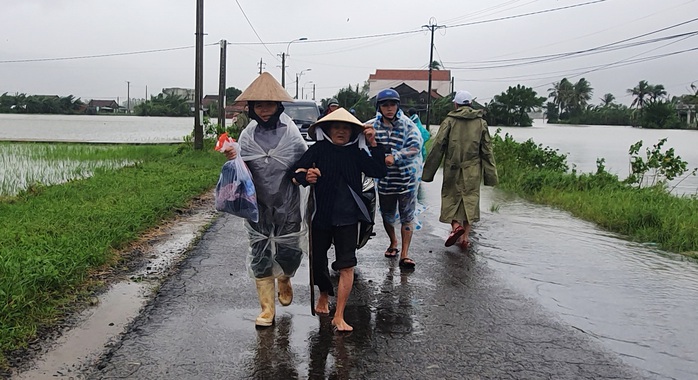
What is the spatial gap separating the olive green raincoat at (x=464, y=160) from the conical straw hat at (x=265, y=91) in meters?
2.91

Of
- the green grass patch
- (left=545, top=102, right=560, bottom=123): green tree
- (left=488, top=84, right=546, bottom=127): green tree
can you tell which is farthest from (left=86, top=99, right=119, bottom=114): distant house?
the green grass patch

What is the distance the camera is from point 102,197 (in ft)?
30.2

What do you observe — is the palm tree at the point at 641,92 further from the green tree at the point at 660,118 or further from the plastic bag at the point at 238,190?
the plastic bag at the point at 238,190

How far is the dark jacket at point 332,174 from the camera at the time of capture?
172 inches

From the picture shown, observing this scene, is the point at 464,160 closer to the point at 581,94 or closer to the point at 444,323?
the point at 444,323

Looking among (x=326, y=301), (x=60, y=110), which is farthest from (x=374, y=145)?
(x=60, y=110)

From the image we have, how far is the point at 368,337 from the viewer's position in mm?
4215

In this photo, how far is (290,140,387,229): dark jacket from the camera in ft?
14.3

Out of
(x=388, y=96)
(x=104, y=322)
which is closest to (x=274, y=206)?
(x=104, y=322)

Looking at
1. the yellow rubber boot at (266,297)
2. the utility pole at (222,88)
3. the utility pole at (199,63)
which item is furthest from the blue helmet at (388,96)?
the utility pole at (222,88)

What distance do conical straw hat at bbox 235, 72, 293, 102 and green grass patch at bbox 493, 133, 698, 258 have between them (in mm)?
5369

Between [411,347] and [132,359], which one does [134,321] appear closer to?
[132,359]

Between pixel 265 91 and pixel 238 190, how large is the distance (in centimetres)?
74

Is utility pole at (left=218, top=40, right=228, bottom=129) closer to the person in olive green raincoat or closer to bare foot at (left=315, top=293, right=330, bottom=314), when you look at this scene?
the person in olive green raincoat
